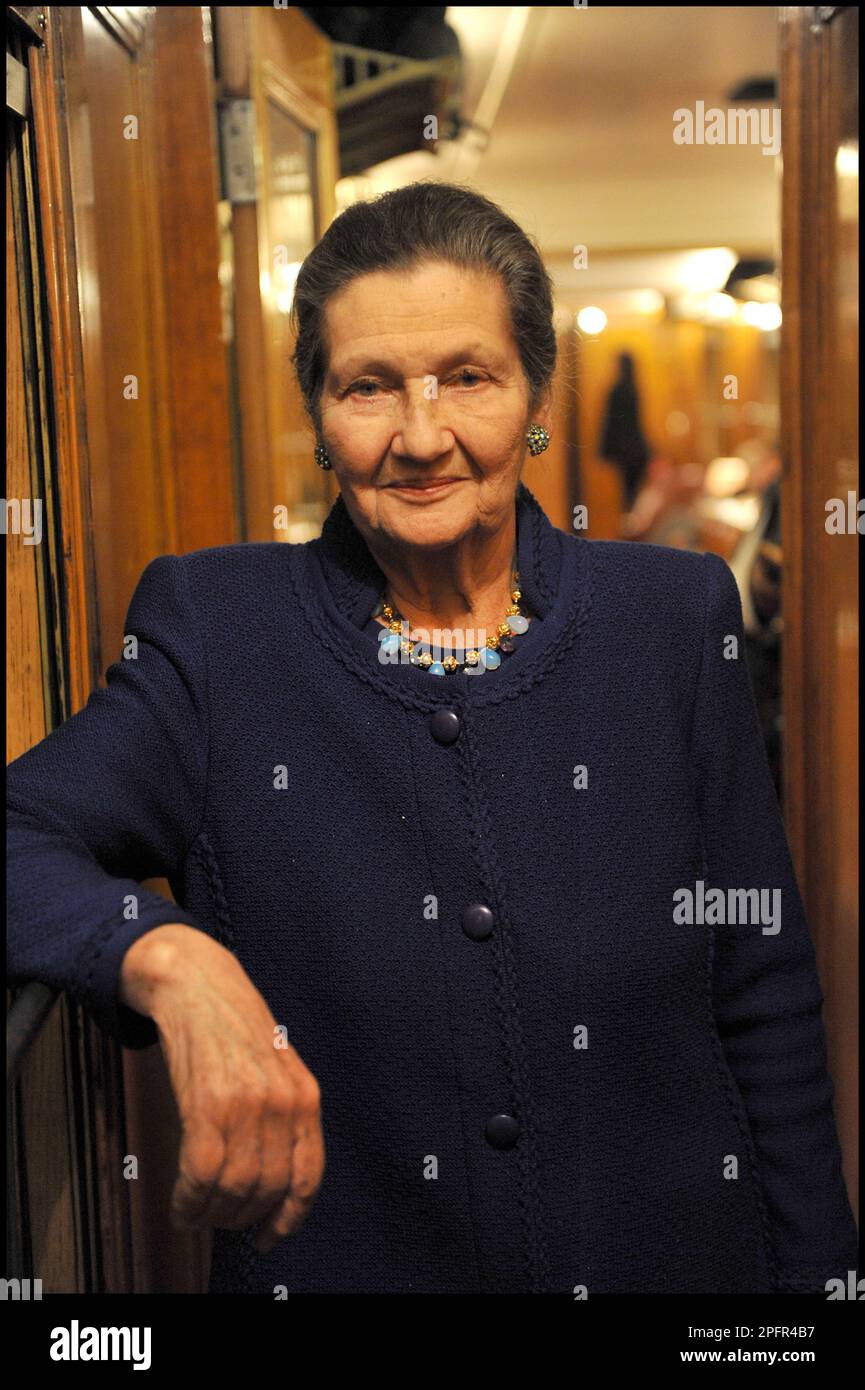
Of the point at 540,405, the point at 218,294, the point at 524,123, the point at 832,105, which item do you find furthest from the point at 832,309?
the point at 524,123

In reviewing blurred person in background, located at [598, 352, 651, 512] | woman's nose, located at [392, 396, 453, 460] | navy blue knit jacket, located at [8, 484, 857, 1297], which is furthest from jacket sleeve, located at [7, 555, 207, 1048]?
blurred person in background, located at [598, 352, 651, 512]

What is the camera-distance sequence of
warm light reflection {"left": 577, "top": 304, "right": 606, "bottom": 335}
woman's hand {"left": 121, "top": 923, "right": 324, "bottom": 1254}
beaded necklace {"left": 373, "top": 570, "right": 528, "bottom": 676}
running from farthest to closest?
warm light reflection {"left": 577, "top": 304, "right": 606, "bottom": 335} < beaded necklace {"left": 373, "top": 570, "right": 528, "bottom": 676} < woman's hand {"left": 121, "top": 923, "right": 324, "bottom": 1254}

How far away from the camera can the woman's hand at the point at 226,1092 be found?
0.93m

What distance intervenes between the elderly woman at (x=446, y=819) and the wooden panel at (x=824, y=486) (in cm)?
72

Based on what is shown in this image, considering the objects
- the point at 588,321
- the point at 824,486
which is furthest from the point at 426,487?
the point at 588,321

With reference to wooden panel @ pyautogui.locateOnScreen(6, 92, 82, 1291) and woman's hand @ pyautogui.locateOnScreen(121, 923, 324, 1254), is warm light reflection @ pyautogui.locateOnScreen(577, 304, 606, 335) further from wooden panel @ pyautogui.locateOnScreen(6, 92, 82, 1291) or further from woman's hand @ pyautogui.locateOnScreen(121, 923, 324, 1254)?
woman's hand @ pyautogui.locateOnScreen(121, 923, 324, 1254)

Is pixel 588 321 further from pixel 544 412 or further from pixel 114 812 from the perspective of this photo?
pixel 114 812

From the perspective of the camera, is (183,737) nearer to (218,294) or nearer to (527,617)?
(527,617)

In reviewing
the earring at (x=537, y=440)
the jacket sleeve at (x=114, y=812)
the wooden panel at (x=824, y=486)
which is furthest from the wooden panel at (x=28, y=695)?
the wooden panel at (x=824, y=486)

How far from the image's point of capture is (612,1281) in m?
1.31

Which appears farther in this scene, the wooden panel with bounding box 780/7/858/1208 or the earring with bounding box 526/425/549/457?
the wooden panel with bounding box 780/7/858/1208

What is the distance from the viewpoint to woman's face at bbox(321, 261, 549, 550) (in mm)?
1272

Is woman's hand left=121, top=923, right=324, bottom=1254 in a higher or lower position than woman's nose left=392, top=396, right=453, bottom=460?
lower

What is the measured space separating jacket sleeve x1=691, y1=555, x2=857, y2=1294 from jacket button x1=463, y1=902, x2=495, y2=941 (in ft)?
0.92
